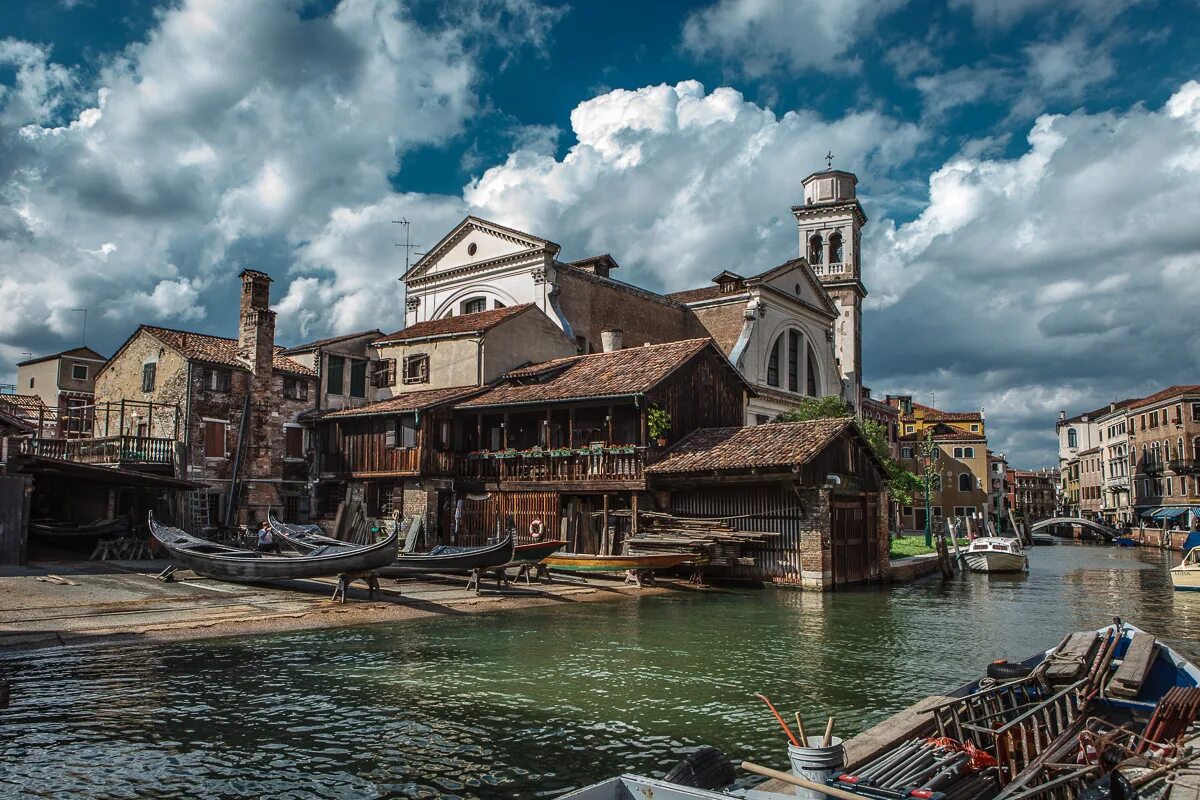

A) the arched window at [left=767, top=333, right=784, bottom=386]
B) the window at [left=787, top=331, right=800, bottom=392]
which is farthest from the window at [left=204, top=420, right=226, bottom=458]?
the window at [left=787, top=331, right=800, bottom=392]

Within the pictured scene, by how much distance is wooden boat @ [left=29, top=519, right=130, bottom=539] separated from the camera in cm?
2448

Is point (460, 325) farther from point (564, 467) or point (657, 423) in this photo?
point (657, 423)

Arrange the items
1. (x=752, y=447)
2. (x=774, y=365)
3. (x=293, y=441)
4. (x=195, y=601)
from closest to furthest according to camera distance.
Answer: (x=195, y=601) → (x=752, y=447) → (x=293, y=441) → (x=774, y=365)

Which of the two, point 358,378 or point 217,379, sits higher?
point 358,378

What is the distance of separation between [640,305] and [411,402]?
14253mm

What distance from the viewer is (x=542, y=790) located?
718cm

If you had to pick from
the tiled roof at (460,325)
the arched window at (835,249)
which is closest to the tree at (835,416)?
the arched window at (835,249)

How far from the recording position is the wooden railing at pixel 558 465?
24.4 meters

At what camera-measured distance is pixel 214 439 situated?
2878 centimetres

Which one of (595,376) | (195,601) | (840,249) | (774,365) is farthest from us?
(840,249)

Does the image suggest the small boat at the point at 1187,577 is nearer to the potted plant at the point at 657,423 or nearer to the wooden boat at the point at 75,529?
the potted plant at the point at 657,423

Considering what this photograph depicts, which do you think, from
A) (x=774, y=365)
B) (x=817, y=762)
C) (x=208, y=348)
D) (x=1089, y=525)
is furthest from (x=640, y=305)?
(x=1089, y=525)

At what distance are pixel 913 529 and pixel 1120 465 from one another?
970 inches

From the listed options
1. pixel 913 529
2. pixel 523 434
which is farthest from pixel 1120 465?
pixel 523 434
